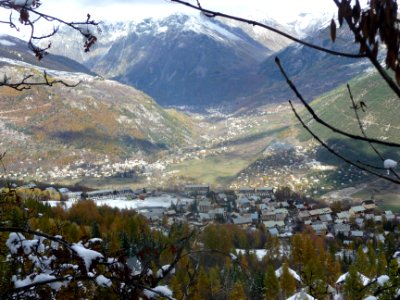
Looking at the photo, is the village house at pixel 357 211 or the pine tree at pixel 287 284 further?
the village house at pixel 357 211

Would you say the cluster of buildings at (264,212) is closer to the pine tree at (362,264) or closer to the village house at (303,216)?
the village house at (303,216)

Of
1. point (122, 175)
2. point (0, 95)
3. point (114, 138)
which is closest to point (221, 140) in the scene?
point (114, 138)

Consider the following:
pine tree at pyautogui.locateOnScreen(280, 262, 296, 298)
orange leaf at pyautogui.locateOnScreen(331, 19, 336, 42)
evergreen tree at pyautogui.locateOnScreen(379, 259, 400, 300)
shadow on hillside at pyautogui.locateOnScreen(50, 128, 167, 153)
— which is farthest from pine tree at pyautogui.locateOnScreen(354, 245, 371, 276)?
shadow on hillside at pyautogui.locateOnScreen(50, 128, 167, 153)

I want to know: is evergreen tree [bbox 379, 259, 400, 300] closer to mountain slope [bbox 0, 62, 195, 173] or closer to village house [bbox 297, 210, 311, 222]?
village house [bbox 297, 210, 311, 222]

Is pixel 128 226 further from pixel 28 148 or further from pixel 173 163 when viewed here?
pixel 28 148

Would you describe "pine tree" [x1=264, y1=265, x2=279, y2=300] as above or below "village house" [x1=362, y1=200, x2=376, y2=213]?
above

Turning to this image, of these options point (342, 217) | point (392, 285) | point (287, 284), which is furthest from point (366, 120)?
point (392, 285)

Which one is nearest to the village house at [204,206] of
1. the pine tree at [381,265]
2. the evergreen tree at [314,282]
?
the evergreen tree at [314,282]

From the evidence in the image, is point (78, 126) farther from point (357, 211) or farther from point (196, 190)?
point (357, 211)

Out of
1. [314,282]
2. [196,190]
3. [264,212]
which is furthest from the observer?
[196,190]

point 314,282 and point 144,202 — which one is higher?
point 314,282

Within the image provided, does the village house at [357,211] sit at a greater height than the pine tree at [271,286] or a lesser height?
lesser
